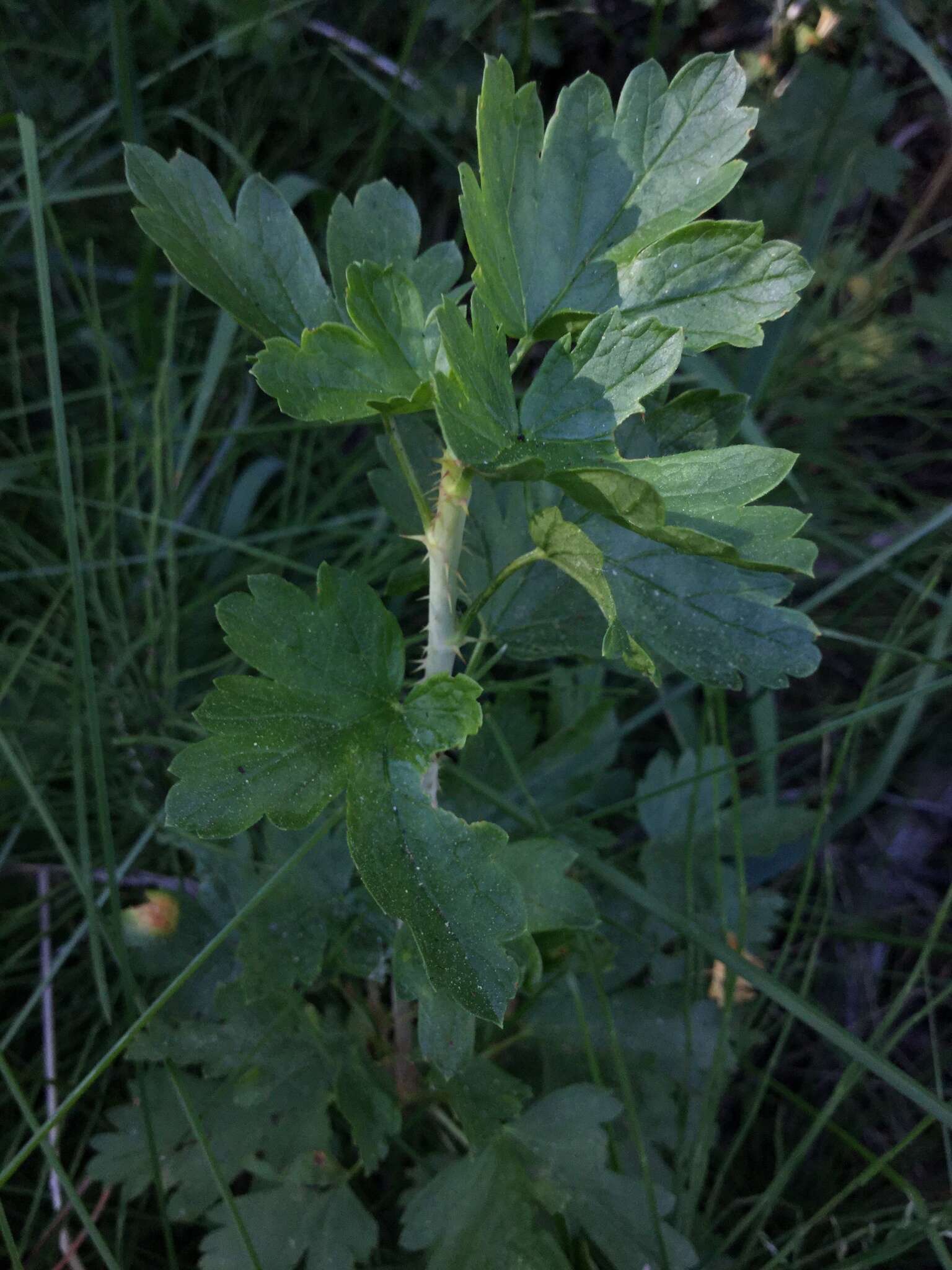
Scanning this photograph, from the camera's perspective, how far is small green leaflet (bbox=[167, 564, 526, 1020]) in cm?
89

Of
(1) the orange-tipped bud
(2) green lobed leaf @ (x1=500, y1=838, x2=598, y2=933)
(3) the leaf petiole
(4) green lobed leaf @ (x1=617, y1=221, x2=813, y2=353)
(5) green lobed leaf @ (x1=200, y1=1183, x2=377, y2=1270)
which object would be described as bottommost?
(5) green lobed leaf @ (x1=200, y1=1183, x2=377, y2=1270)

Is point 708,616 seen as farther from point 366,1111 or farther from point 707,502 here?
point 366,1111

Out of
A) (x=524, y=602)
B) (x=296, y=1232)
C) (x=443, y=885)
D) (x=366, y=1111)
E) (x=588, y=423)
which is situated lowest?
(x=296, y=1232)

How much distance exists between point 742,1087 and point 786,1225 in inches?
8.3

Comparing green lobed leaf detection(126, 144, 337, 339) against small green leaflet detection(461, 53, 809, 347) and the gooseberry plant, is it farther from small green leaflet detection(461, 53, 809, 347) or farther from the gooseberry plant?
small green leaflet detection(461, 53, 809, 347)

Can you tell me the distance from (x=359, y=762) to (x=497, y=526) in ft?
1.36

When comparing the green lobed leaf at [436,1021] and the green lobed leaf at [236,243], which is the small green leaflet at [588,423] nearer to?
the green lobed leaf at [236,243]

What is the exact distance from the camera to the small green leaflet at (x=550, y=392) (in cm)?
81

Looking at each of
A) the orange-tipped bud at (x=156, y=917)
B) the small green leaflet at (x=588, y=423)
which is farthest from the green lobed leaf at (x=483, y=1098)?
the small green leaflet at (x=588, y=423)

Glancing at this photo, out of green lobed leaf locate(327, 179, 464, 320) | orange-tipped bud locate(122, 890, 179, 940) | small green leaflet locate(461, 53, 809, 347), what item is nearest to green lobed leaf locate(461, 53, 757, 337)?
small green leaflet locate(461, 53, 809, 347)

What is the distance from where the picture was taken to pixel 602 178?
0.96 meters

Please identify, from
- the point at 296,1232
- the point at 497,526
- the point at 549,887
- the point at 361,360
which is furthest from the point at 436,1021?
the point at 361,360

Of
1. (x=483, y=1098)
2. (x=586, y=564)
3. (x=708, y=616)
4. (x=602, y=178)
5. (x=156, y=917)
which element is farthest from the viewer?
(x=156, y=917)

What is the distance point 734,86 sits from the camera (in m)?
0.95
